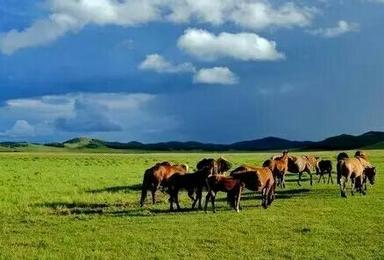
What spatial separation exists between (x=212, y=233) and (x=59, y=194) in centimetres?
1634

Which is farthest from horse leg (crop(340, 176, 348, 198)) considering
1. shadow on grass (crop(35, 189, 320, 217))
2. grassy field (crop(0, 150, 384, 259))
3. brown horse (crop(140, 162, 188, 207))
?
brown horse (crop(140, 162, 188, 207))

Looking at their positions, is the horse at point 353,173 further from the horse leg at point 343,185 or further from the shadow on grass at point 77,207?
the shadow on grass at point 77,207

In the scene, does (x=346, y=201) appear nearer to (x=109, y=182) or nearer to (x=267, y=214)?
(x=267, y=214)

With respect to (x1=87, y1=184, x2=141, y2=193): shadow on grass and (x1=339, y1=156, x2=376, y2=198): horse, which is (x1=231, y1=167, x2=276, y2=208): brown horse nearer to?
(x1=339, y1=156, x2=376, y2=198): horse

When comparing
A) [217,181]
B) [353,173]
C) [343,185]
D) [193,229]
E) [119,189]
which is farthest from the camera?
[119,189]

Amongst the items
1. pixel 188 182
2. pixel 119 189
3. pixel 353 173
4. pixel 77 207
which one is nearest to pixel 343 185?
pixel 353 173

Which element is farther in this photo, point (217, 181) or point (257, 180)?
point (257, 180)

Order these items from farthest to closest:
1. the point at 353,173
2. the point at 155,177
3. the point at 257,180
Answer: the point at 353,173, the point at 155,177, the point at 257,180

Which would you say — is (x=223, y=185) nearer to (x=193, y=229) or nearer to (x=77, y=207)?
(x=193, y=229)

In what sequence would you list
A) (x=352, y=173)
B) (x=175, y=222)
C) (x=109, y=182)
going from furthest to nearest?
(x=109, y=182), (x=352, y=173), (x=175, y=222)

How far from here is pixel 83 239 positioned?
58.8 ft

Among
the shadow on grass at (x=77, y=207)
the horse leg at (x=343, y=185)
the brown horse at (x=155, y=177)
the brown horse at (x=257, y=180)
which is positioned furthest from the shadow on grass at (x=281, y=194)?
the shadow on grass at (x=77, y=207)

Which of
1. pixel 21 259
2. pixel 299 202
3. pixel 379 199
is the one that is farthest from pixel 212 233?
pixel 379 199

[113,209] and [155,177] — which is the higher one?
[155,177]
